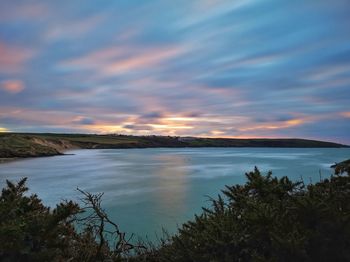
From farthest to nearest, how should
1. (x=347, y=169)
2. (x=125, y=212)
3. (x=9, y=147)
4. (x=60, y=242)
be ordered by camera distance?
1. (x=9, y=147)
2. (x=125, y=212)
3. (x=347, y=169)
4. (x=60, y=242)

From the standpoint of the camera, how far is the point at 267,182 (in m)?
5.80

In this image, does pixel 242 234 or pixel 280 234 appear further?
pixel 242 234

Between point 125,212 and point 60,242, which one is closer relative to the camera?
point 60,242

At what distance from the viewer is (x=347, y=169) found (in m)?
5.36

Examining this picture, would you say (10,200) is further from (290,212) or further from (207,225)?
(290,212)

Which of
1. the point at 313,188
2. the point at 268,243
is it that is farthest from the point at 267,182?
the point at 268,243

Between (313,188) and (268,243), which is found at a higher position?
(313,188)

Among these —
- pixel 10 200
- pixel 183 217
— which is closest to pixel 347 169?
pixel 10 200

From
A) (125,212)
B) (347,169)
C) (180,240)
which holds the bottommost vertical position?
(125,212)

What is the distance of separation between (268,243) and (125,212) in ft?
79.0

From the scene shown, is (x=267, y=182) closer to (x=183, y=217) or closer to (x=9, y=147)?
(x=183, y=217)

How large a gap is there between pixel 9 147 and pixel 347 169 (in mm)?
105220

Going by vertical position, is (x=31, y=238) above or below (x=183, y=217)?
above

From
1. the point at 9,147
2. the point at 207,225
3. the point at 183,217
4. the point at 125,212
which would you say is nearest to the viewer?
the point at 207,225
